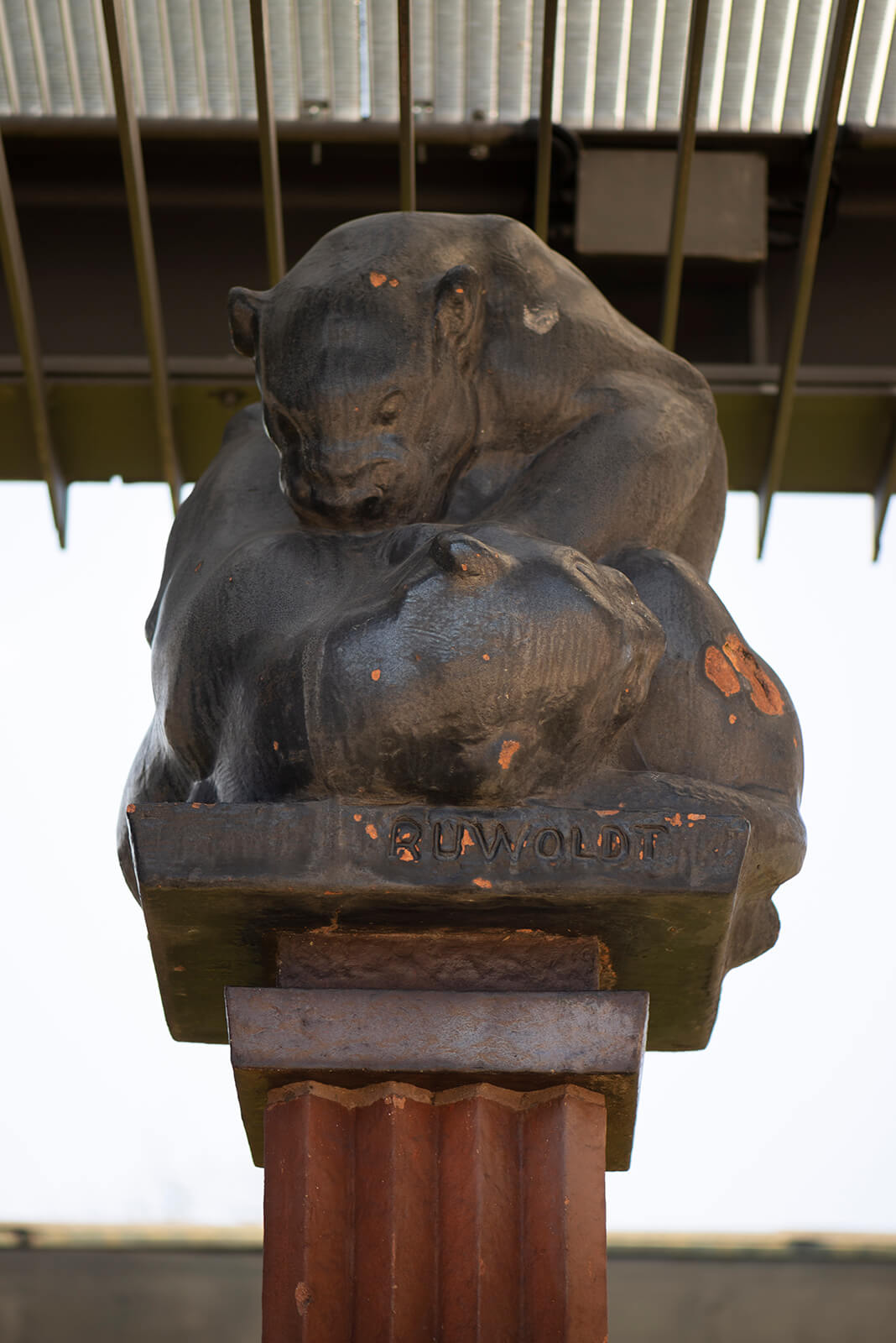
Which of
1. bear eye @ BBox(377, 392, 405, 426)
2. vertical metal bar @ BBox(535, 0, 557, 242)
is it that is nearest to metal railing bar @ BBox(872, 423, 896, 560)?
vertical metal bar @ BBox(535, 0, 557, 242)

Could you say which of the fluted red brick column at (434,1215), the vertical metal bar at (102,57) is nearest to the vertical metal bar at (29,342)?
the vertical metal bar at (102,57)

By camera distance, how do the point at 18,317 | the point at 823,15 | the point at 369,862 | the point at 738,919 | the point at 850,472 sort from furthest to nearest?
the point at 850,472, the point at 823,15, the point at 18,317, the point at 738,919, the point at 369,862

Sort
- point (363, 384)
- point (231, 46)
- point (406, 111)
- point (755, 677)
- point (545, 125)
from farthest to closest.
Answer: point (231, 46), point (545, 125), point (406, 111), point (755, 677), point (363, 384)

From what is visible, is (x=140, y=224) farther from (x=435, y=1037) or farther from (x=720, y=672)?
(x=435, y=1037)

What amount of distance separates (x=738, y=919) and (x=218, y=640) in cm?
84

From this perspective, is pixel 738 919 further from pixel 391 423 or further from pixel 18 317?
pixel 18 317

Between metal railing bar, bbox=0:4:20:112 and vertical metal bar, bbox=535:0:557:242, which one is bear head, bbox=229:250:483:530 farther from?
metal railing bar, bbox=0:4:20:112

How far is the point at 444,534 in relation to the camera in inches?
80.8

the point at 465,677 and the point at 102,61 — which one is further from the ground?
the point at 102,61

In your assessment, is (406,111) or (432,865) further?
(406,111)

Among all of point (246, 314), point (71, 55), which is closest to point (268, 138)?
point (71, 55)

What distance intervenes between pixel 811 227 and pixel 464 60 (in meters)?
1.01

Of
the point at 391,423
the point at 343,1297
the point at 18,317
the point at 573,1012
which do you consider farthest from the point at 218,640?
the point at 18,317

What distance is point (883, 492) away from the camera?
170 inches
